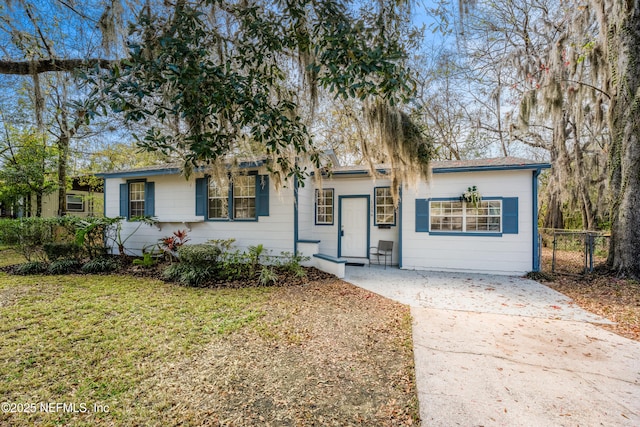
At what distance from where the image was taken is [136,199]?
336 inches

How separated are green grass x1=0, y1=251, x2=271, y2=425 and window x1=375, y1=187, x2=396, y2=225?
4.15m

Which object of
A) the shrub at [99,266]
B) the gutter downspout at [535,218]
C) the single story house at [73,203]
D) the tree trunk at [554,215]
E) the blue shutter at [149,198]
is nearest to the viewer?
the gutter downspout at [535,218]

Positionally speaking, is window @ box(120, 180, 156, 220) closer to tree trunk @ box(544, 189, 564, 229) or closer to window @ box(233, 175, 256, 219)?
window @ box(233, 175, 256, 219)

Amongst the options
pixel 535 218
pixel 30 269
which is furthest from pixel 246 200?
pixel 535 218

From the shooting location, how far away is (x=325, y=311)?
422 cm

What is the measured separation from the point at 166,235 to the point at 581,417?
8.78 meters

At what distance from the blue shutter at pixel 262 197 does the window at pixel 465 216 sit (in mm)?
4278

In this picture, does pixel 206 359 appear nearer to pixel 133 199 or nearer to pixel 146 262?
pixel 146 262

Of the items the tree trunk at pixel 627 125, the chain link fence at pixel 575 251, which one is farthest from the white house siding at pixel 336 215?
the tree trunk at pixel 627 125

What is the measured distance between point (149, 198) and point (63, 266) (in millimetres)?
2575

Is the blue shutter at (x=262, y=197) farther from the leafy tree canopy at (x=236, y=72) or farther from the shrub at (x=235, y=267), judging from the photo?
the leafy tree canopy at (x=236, y=72)

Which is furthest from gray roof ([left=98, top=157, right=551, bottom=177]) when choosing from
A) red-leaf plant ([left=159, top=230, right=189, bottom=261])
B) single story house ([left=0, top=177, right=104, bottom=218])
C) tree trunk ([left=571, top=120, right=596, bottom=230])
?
single story house ([left=0, top=177, right=104, bottom=218])

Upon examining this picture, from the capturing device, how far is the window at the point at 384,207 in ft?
25.7

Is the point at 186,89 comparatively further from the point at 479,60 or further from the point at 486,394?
the point at 479,60
